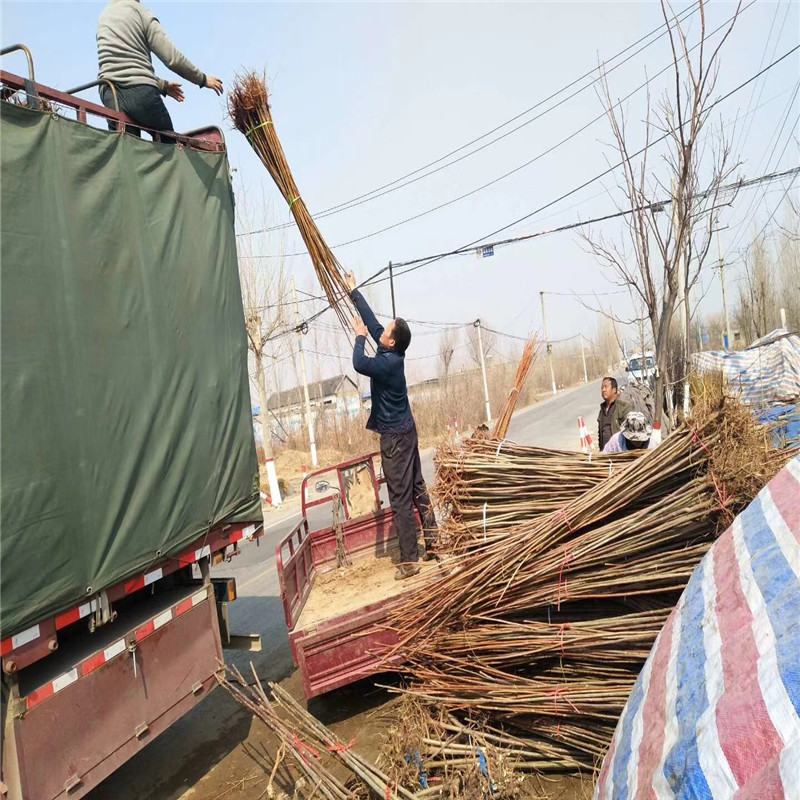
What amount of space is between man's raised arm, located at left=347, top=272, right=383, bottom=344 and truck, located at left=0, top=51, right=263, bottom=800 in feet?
3.61

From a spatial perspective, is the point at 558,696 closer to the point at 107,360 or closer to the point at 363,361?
the point at 363,361

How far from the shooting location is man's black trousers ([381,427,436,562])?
4.59 metres

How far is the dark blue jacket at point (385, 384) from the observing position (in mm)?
4605

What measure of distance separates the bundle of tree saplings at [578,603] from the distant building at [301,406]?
15852mm

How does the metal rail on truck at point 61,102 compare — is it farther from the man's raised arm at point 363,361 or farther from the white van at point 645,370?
the white van at point 645,370

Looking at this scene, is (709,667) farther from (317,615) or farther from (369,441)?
(369,441)

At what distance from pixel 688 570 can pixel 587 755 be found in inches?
43.9

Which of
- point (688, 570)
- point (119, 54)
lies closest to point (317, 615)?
point (688, 570)

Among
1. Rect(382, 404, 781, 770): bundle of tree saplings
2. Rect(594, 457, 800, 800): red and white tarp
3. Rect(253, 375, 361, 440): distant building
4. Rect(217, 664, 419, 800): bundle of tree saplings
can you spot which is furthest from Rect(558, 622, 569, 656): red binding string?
Rect(253, 375, 361, 440): distant building

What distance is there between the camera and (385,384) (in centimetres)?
470

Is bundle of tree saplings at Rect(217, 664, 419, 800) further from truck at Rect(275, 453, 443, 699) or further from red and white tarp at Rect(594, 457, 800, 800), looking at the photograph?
red and white tarp at Rect(594, 457, 800, 800)

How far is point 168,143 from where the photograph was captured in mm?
3816

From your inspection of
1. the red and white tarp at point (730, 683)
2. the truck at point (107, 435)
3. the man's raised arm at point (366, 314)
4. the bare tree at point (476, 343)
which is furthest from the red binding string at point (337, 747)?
the bare tree at point (476, 343)

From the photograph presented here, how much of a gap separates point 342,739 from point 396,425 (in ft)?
6.99
